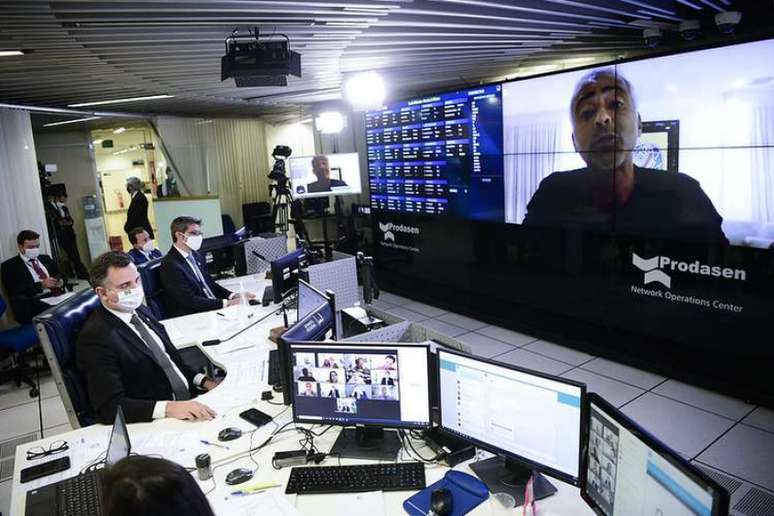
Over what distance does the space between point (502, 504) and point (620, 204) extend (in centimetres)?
332

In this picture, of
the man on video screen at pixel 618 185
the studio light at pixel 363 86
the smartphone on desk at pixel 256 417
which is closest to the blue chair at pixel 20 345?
the smartphone on desk at pixel 256 417

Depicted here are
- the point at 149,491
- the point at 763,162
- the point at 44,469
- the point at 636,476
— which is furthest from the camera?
the point at 763,162

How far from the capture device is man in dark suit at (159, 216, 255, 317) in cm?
433

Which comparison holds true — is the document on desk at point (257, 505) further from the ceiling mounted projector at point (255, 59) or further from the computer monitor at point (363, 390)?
the ceiling mounted projector at point (255, 59)

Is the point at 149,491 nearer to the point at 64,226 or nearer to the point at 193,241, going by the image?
the point at 193,241

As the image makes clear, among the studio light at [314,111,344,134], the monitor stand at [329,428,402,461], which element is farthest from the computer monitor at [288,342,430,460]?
the studio light at [314,111,344,134]

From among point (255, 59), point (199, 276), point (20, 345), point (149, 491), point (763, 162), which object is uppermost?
point (255, 59)

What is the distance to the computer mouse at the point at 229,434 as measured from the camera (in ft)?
7.70

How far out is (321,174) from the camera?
25.4ft

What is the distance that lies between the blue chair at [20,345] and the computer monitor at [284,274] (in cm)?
249

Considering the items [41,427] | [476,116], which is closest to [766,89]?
[476,116]

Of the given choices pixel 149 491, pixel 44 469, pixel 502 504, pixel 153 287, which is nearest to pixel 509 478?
pixel 502 504

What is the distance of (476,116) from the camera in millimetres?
5625

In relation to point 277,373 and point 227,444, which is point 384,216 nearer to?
point 277,373
